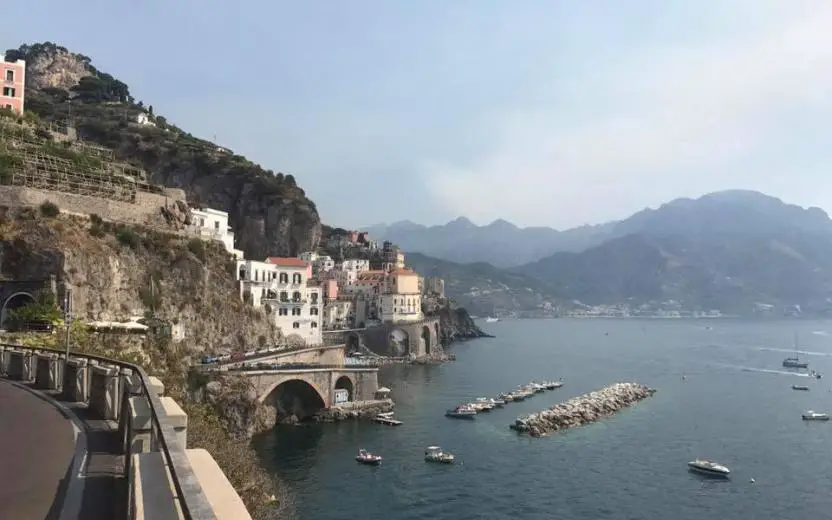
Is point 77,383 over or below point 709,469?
over

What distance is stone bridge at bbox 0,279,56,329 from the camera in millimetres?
38281

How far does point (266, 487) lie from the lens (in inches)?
1246

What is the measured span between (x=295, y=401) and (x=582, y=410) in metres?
26.1

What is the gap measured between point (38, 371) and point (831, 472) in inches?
1871

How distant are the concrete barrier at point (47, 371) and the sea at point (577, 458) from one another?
19.2 m

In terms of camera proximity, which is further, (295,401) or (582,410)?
(582,410)

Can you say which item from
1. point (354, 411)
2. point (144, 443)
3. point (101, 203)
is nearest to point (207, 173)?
point (101, 203)

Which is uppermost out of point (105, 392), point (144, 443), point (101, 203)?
point (101, 203)

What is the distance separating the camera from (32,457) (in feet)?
27.7

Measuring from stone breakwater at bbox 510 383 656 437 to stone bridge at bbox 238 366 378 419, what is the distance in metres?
14.2

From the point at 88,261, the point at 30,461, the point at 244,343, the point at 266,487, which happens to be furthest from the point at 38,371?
the point at 244,343

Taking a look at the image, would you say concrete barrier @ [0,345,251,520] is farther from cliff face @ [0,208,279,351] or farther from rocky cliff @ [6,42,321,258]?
rocky cliff @ [6,42,321,258]

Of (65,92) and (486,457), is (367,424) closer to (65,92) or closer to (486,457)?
(486,457)

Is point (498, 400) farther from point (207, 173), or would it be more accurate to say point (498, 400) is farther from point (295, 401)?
point (207, 173)
